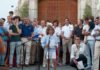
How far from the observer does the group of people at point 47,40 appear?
15578mm

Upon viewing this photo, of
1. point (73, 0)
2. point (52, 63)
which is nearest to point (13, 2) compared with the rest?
point (73, 0)

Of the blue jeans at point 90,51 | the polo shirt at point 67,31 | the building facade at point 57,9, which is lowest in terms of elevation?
the blue jeans at point 90,51

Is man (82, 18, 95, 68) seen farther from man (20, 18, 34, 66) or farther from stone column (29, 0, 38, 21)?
stone column (29, 0, 38, 21)

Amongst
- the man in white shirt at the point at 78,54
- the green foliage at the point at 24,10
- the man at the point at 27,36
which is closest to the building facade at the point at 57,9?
the green foliage at the point at 24,10

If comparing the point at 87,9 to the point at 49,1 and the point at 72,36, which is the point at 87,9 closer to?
the point at 49,1

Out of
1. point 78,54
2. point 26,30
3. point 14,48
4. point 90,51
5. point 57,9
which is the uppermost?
point 57,9

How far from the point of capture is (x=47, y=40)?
1562cm

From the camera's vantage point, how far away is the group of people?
51.1 feet

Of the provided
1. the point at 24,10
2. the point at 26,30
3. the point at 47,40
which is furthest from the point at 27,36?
the point at 24,10

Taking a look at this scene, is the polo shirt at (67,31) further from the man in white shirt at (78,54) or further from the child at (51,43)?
the man in white shirt at (78,54)

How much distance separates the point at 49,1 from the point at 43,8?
0.53 m

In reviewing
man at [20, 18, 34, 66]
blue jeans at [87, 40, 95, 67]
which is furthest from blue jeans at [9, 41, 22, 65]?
blue jeans at [87, 40, 95, 67]

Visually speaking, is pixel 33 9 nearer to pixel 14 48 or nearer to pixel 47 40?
→ pixel 14 48

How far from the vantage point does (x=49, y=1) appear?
79.7 feet
